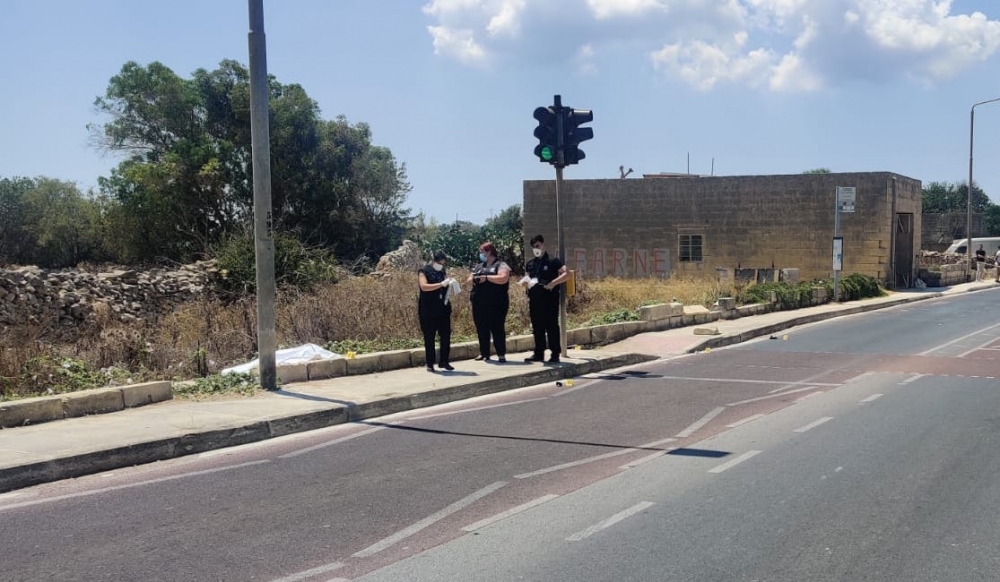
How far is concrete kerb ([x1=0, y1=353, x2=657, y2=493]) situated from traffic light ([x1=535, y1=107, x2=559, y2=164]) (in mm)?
3275

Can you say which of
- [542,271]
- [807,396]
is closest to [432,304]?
[542,271]

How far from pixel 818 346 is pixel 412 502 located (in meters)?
11.9

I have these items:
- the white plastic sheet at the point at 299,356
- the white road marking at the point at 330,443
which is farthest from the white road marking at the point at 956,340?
the white road marking at the point at 330,443

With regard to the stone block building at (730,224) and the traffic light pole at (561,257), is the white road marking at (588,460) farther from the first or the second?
the stone block building at (730,224)

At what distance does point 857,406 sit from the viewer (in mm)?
9570

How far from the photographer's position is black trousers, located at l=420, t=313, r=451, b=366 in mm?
11562

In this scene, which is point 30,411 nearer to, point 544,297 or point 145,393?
point 145,393

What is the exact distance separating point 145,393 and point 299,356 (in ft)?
8.67

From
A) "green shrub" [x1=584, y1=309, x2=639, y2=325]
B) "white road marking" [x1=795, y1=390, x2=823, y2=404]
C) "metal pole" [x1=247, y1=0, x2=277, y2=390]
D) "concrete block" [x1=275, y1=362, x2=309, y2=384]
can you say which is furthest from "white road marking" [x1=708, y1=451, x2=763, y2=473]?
"green shrub" [x1=584, y1=309, x2=639, y2=325]

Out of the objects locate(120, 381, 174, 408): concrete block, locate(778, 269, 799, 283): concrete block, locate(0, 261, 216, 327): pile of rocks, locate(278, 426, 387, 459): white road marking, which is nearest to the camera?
locate(278, 426, 387, 459): white road marking

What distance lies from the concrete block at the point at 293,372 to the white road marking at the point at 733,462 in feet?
18.5

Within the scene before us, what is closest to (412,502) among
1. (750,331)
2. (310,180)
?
(750,331)

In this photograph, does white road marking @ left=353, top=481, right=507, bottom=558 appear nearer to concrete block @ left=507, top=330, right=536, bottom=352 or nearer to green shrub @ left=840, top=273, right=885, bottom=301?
concrete block @ left=507, top=330, right=536, bottom=352

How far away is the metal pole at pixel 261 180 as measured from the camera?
9820mm
